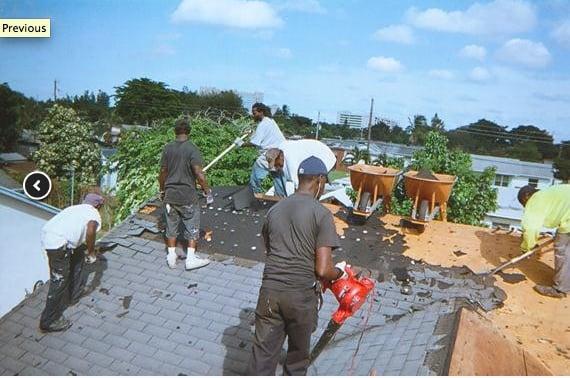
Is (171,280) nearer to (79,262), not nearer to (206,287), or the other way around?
(206,287)

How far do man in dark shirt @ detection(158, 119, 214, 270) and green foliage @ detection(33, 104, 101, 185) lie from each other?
2247 centimetres

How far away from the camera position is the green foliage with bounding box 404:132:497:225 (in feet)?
29.1

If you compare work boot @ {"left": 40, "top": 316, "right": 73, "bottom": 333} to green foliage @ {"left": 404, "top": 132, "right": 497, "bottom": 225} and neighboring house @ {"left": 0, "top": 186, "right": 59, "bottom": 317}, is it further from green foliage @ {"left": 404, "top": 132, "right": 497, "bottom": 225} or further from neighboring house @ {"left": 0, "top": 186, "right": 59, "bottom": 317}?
green foliage @ {"left": 404, "top": 132, "right": 497, "bottom": 225}

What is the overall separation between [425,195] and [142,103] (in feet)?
127

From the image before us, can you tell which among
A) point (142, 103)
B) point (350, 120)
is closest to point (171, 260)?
point (142, 103)

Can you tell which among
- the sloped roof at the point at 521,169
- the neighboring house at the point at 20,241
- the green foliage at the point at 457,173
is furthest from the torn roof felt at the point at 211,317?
the sloped roof at the point at 521,169

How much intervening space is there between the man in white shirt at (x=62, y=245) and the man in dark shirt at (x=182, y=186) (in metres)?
0.92

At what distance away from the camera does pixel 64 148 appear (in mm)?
25969

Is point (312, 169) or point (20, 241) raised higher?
point (312, 169)

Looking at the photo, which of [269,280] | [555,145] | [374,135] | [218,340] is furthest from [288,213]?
A: [374,135]

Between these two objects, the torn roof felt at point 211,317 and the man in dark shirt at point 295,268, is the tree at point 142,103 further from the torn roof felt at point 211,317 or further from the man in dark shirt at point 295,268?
the man in dark shirt at point 295,268

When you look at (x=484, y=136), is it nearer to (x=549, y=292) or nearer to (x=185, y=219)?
(x=549, y=292)

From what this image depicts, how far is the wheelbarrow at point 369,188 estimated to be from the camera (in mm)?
Result: 6727

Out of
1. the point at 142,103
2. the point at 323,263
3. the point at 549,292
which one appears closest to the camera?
the point at 323,263
